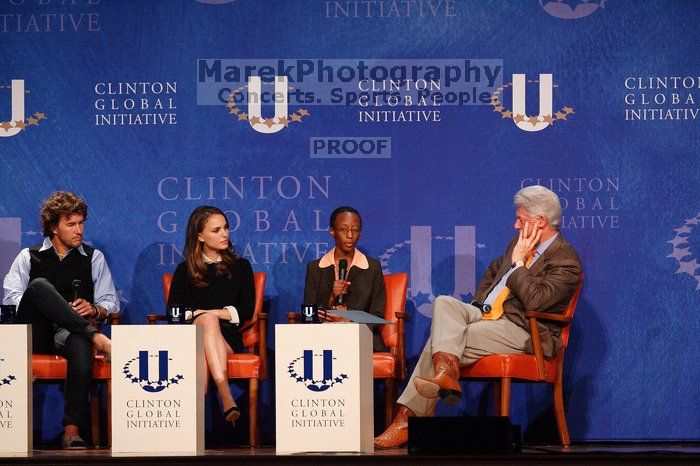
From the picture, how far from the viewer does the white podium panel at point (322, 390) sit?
13.8ft

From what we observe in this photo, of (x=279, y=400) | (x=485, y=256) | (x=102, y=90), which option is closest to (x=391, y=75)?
(x=485, y=256)

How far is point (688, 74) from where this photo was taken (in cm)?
624

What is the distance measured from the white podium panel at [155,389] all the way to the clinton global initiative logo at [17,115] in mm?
2491

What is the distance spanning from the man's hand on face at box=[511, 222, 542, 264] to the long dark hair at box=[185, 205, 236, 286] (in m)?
1.56

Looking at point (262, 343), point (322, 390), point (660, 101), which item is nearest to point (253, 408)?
point (262, 343)

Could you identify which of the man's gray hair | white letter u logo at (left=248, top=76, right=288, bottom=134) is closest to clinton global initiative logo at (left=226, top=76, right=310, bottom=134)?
white letter u logo at (left=248, top=76, right=288, bottom=134)

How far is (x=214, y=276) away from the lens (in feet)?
18.9

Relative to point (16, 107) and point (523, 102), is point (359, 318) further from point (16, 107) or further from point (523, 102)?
point (16, 107)

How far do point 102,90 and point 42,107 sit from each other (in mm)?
377

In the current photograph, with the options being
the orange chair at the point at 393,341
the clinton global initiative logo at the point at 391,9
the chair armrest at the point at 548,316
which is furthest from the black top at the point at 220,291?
the clinton global initiative logo at the point at 391,9

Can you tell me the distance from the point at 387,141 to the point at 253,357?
1.63 metres

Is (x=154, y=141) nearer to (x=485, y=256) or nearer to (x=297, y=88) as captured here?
(x=297, y=88)

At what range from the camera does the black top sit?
18.7 ft

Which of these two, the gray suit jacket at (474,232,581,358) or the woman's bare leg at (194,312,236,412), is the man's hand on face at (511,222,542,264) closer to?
the gray suit jacket at (474,232,581,358)
